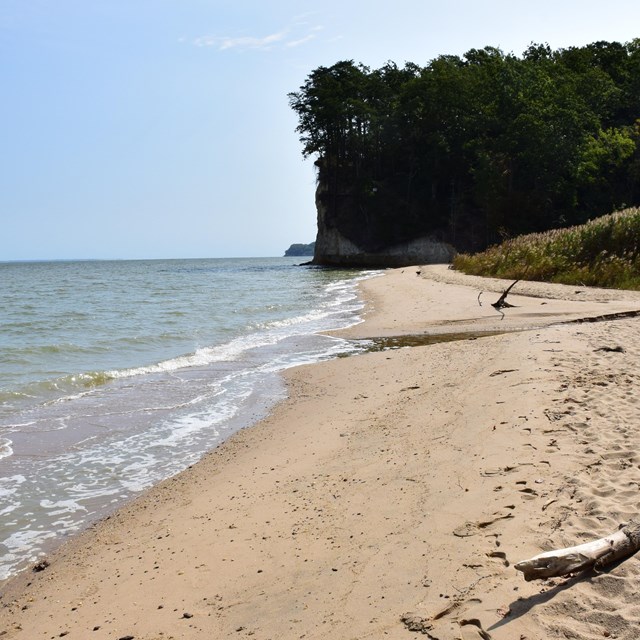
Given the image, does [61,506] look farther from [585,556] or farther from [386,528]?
[585,556]

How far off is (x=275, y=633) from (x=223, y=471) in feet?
10.4

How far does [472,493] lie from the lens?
4.54m

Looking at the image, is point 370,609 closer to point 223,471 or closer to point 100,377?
point 223,471

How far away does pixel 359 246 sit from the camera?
63688 millimetres

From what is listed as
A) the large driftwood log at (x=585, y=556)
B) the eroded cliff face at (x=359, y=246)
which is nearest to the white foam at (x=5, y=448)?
the large driftwood log at (x=585, y=556)

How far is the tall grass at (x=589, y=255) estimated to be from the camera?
21.5 metres

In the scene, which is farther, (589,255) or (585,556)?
(589,255)

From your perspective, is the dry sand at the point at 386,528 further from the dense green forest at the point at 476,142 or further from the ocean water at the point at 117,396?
the dense green forest at the point at 476,142

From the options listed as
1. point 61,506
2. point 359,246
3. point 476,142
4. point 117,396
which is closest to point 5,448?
point 61,506

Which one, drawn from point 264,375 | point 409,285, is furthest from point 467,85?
point 264,375

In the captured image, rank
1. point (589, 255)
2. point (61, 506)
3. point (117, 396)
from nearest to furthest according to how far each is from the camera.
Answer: point (61, 506)
point (117, 396)
point (589, 255)

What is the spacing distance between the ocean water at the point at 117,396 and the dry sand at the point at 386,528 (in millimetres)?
523

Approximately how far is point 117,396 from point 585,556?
8347mm

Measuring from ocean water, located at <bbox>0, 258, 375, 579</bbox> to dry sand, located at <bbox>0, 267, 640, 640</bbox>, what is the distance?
0.52 meters
